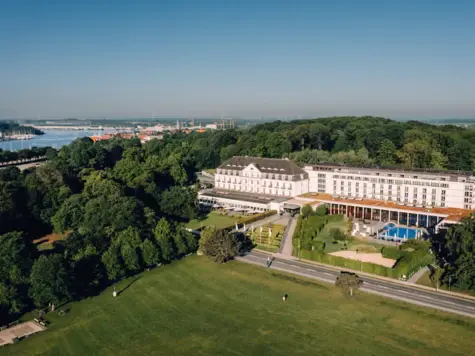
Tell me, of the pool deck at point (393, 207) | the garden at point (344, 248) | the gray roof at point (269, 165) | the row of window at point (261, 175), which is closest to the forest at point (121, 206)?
the garden at point (344, 248)

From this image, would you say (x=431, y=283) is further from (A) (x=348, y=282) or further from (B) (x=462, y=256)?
(A) (x=348, y=282)

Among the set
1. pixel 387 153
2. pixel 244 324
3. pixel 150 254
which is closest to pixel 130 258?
pixel 150 254

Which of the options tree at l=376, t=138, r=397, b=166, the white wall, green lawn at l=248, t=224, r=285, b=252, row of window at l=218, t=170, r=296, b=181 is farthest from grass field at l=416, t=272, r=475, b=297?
tree at l=376, t=138, r=397, b=166

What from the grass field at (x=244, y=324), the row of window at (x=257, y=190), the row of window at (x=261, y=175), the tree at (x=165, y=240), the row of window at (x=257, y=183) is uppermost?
the row of window at (x=261, y=175)

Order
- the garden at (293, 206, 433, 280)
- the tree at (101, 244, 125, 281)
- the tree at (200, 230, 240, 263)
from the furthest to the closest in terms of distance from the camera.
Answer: the tree at (200, 230, 240, 263)
the garden at (293, 206, 433, 280)
the tree at (101, 244, 125, 281)

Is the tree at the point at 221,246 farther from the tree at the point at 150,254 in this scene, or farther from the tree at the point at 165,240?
the tree at the point at 150,254

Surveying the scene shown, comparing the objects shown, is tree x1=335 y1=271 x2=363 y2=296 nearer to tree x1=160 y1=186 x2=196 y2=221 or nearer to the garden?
the garden
